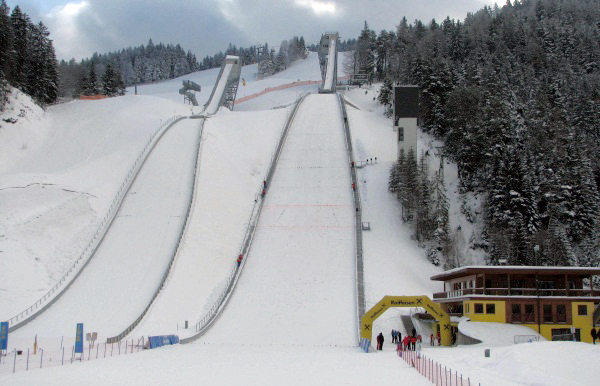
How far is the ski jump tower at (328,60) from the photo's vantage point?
238 feet

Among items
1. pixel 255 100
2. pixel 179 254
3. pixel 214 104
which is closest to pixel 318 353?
pixel 179 254

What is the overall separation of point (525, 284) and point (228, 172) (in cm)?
2191

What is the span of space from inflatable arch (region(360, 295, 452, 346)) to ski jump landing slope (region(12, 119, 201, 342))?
933cm

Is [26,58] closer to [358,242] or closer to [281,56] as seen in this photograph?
[358,242]

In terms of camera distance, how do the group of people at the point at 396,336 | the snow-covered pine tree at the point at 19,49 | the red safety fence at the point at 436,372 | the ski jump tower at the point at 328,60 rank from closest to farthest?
1. the red safety fence at the point at 436,372
2. the group of people at the point at 396,336
3. the snow-covered pine tree at the point at 19,49
4. the ski jump tower at the point at 328,60

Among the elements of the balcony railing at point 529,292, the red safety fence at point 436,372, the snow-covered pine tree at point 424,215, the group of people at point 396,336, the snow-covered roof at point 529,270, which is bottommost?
the group of people at point 396,336

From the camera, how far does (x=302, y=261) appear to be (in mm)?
32406

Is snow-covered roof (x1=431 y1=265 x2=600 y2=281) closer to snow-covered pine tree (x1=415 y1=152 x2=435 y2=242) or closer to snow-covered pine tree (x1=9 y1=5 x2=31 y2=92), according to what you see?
snow-covered pine tree (x1=415 y1=152 x2=435 y2=242)

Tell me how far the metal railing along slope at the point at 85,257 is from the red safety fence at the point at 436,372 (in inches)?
598

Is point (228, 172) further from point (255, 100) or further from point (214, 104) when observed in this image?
point (255, 100)

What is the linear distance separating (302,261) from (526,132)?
18743 mm

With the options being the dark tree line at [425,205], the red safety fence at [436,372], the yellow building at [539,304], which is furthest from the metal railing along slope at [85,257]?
the yellow building at [539,304]

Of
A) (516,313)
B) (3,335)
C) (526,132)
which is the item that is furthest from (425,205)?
(3,335)

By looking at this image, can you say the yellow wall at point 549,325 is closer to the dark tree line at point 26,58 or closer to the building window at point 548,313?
the building window at point 548,313
